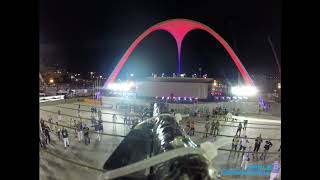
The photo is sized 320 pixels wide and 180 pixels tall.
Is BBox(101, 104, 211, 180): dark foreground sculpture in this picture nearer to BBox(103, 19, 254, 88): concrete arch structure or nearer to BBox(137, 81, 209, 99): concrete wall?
BBox(137, 81, 209, 99): concrete wall

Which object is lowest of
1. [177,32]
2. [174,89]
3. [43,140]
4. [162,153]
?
[43,140]

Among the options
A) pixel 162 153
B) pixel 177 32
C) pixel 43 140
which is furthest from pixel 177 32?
pixel 162 153

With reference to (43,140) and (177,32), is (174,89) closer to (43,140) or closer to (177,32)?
(177,32)

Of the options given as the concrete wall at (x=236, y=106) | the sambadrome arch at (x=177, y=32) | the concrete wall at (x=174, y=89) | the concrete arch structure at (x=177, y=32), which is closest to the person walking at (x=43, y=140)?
the concrete wall at (x=236, y=106)

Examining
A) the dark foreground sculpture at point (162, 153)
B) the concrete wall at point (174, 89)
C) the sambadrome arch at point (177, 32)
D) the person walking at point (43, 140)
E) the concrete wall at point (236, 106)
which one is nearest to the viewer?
the dark foreground sculpture at point (162, 153)

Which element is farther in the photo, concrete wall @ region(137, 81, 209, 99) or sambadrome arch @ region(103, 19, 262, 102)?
sambadrome arch @ region(103, 19, 262, 102)

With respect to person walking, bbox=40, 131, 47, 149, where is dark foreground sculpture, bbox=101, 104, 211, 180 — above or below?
above

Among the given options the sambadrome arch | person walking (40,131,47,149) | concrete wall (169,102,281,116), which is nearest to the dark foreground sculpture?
person walking (40,131,47,149)

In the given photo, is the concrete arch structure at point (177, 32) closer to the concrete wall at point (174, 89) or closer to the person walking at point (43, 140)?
the concrete wall at point (174, 89)

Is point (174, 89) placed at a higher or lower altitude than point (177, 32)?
lower
